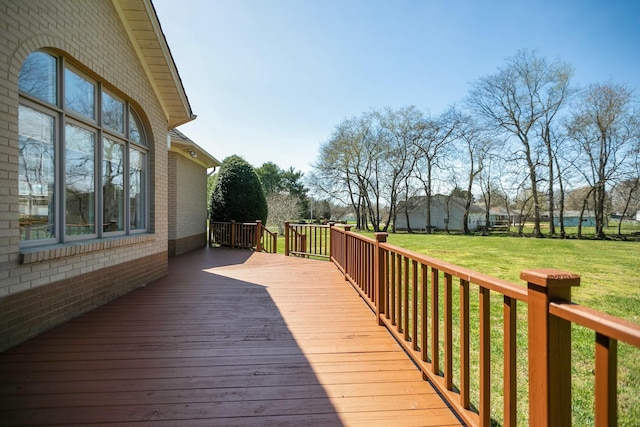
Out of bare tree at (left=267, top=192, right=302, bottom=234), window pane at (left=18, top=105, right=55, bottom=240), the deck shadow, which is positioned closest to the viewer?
the deck shadow

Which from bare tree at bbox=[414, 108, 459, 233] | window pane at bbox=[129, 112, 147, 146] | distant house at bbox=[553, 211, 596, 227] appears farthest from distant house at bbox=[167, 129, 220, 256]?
distant house at bbox=[553, 211, 596, 227]

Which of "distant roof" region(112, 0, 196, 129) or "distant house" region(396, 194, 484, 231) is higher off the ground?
"distant roof" region(112, 0, 196, 129)

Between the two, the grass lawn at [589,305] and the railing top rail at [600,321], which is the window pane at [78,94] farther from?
the grass lawn at [589,305]

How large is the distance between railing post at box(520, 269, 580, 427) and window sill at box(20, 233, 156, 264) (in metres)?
3.93

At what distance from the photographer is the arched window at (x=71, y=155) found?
3.19m

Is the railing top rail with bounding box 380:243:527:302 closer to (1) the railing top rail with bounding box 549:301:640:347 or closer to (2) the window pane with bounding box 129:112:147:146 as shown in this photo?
(1) the railing top rail with bounding box 549:301:640:347

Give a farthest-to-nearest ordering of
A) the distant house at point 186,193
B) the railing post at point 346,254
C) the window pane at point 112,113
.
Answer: the distant house at point 186,193
the railing post at point 346,254
the window pane at point 112,113

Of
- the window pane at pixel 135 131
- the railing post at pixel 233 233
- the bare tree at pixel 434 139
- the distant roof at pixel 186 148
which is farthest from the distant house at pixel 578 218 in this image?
the window pane at pixel 135 131

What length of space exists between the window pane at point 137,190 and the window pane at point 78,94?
1110 mm

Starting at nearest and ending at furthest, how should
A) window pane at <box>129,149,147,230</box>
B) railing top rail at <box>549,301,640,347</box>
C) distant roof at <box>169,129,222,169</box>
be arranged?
railing top rail at <box>549,301,640,347</box>
window pane at <box>129,149,147,230</box>
distant roof at <box>169,129,222,169</box>

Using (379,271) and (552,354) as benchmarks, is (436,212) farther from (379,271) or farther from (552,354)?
(552,354)

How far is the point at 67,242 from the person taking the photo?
12.1 ft

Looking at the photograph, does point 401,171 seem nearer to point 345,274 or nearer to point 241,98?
point 241,98

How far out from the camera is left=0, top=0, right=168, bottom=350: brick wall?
2.78 m
